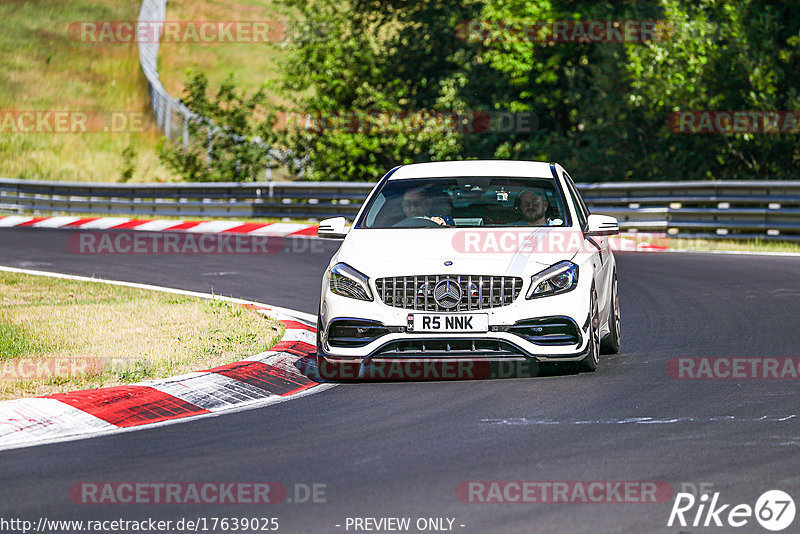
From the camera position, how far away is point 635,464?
6250 mm

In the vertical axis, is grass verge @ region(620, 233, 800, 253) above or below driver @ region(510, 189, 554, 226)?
below

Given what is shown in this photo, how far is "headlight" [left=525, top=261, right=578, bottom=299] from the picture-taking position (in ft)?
28.6

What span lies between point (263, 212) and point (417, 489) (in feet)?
77.7

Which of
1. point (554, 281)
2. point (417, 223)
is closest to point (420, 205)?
point (417, 223)

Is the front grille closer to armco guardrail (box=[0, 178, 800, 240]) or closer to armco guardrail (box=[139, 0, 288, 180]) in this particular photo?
armco guardrail (box=[0, 178, 800, 240])

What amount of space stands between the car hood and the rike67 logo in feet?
11.0

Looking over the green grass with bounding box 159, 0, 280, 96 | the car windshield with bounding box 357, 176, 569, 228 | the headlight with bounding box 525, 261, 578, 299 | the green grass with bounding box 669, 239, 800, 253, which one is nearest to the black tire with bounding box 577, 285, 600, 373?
the headlight with bounding box 525, 261, 578, 299

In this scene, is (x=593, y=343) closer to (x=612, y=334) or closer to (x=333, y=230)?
(x=612, y=334)

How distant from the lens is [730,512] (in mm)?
5375

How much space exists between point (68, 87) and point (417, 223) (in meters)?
60.5

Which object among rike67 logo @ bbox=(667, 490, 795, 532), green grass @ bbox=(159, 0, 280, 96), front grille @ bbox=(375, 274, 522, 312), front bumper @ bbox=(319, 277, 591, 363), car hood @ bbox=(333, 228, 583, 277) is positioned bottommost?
rike67 logo @ bbox=(667, 490, 795, 532)

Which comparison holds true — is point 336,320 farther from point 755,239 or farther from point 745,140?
point 745,140

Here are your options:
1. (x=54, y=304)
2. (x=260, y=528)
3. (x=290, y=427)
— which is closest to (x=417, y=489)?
(x=260, y=528)

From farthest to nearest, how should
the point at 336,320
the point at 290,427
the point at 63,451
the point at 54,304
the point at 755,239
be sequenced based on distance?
the point at 755,239, the point at 54,304, the point at 336,320, the point at 290,427, the point at 63,451
